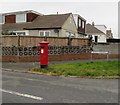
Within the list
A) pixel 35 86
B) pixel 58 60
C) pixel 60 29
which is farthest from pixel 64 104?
pixel 60 29

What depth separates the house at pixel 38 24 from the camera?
20.6 m

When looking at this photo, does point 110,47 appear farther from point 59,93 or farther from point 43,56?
point 59,93

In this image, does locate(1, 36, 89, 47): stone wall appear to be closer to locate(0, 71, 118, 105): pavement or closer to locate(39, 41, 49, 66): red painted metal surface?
locate(39, 41, 49, 66): red painted metal surface

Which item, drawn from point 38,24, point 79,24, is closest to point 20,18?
point 38,24

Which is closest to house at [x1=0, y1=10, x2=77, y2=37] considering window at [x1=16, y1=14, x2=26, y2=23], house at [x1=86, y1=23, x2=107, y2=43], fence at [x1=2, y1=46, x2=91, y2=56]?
window at [x1=16, y1=14, x2=26, y2=23]

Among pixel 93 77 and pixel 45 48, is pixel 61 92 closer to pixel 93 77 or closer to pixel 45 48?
pixel 93 77

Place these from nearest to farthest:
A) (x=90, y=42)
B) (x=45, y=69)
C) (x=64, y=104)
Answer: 1. (x=64, y=104)
2. (x=45, y=69)
3. (x=90, y=42)

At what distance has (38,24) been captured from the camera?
890 inches

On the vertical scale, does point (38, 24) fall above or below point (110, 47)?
above

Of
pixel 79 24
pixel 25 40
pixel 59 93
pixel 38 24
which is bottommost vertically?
pixel 59 93

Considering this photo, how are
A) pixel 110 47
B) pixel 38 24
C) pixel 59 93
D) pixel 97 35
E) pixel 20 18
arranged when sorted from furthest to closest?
pixel 97 35 → pixel 20 18 → pixel 38 24 → pixel 110 47 → pixel 59 93

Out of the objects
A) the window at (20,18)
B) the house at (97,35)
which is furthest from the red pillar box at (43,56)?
the house at (97,35)

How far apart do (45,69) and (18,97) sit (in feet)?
14.2

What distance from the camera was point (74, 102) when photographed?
4.40 m
